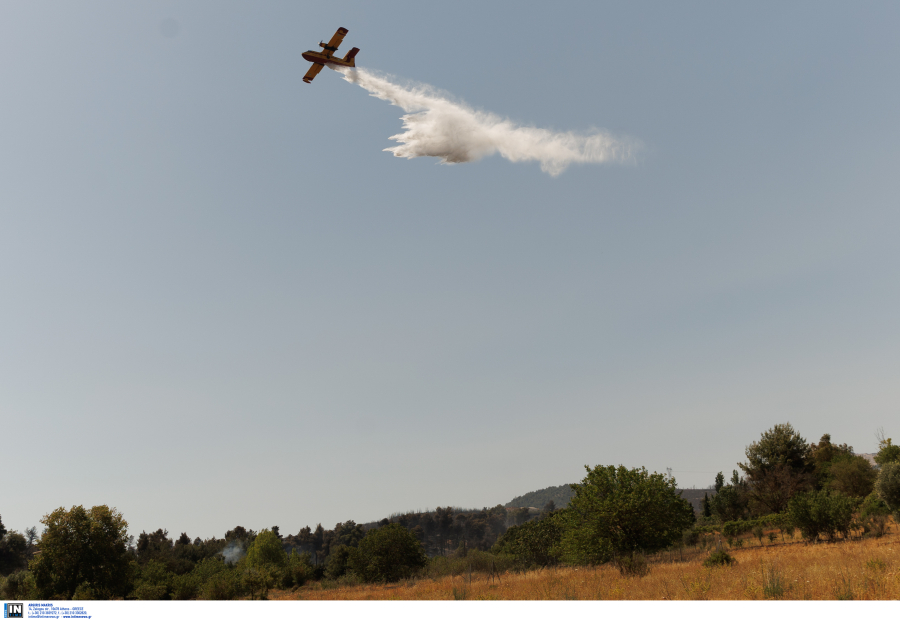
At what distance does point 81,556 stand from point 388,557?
3085 cm

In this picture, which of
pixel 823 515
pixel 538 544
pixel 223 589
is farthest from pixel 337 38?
pixel 538 544

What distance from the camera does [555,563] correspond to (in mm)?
61125

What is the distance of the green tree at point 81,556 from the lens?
3416 cm

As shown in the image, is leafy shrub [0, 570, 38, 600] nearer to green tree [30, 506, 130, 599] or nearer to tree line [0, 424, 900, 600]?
tree line [0, 424, 900, 600]

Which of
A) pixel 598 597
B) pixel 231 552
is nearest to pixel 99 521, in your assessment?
pixel 598 597

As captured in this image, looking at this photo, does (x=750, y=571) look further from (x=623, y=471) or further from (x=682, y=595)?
(x=623, y=471)

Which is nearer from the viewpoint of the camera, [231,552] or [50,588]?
[50,588]

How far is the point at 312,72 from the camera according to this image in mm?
30781

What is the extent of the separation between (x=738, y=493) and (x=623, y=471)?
56929mm

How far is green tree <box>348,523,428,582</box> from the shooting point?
5588 cm

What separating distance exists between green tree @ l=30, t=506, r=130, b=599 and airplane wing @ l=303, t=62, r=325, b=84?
3429 centimetres

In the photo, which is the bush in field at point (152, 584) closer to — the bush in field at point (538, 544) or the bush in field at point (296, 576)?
the bush in field at point (296, 576)

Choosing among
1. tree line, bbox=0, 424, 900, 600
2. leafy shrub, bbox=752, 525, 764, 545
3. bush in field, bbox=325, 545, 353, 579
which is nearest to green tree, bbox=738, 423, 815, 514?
tree line, bbox=0, 424, 900, 600

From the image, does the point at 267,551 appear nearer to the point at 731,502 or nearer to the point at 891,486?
the point at 731,502
